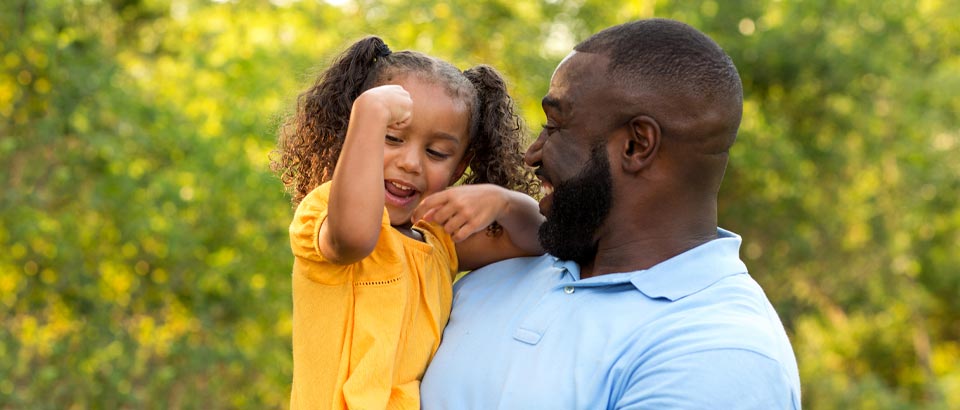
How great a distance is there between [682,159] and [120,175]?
498 cm

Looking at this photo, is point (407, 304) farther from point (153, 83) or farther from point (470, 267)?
point (153, 83)

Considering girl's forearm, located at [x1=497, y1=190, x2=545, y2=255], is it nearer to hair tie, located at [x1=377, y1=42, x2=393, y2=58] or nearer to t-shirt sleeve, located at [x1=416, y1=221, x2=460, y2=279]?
t-shirt sleeve, located at [x1=416, y1=221, x2=460, y2=279]

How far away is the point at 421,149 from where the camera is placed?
2832 millimetres

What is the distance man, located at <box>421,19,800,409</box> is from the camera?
7.80ft

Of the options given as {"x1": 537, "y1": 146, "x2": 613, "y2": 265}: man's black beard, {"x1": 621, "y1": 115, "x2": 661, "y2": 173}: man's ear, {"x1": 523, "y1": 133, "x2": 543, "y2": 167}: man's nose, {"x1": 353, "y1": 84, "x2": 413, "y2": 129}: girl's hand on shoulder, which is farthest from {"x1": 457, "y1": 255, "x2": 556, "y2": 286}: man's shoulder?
{"x1": 353, "y1": 84, "x2": 413, "y2": 129}: girl's hand on shoulder

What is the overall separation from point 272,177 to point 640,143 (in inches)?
205

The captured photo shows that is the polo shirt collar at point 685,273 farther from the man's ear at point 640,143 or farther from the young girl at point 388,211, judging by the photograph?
the young girl at point 388,211

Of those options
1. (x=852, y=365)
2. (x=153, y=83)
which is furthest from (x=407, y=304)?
(x=852, y=365)

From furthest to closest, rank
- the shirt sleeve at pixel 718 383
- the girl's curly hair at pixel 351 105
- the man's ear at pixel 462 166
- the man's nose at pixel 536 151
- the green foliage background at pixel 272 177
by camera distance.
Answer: the green foliage background at pixel 272 177, the man's ear at pixel 462 166, the girl's curly hair at pixel 351 105, the man's nose at pixel 536 151, the shirt sleeve at pixel 718 383

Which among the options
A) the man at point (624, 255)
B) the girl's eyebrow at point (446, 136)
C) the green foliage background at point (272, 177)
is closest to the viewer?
the man at point (624, 255)

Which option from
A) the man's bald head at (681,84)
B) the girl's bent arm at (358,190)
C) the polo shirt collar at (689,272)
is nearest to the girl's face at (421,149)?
the girl's bent arm at (358,190)

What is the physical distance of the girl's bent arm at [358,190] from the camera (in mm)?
2463

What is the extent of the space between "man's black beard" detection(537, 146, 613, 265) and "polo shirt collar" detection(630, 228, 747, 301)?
0.18m

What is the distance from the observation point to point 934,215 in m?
15.7
